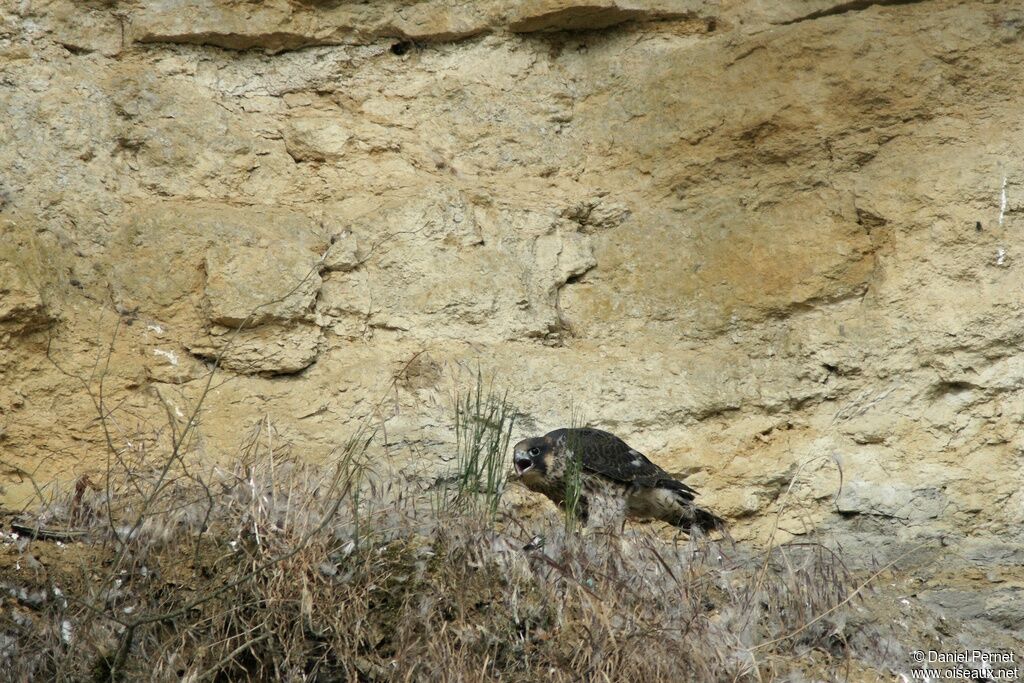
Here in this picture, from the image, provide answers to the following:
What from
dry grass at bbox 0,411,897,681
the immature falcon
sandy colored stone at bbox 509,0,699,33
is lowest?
the immature falcon

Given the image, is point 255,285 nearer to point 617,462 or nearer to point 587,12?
point 617,462

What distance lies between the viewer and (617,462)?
530 centimetres

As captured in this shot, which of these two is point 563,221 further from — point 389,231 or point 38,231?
point 38,231

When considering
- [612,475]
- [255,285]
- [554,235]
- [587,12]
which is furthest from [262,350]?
[587,12]

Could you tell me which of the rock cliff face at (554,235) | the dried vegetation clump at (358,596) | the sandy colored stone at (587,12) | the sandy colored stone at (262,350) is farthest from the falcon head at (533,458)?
the sandy colored stone at (587,12)

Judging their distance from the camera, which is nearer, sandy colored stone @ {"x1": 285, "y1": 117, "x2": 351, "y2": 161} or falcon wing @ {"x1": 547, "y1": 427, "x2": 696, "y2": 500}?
falcon wing @ {"x1": 547, "y1": 427, "x2": 696, "y2": 500}

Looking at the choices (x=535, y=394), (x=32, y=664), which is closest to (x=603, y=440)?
(x=535, y=394)

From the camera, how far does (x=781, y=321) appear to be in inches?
226

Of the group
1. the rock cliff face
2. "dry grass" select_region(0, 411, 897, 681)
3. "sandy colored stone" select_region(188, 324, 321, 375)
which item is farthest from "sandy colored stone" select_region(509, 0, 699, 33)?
"dry grass" select_region(0, 411, 897, 681)

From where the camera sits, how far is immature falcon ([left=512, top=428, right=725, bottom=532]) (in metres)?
5.23

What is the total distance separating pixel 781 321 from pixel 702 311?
0.35 metres

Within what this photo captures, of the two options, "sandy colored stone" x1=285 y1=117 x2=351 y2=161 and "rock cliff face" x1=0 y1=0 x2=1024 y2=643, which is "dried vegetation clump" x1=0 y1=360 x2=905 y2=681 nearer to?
"rock cliff face" x1=0 y1=0 x2=1024 y2=643

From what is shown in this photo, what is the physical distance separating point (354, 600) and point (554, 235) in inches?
94.2

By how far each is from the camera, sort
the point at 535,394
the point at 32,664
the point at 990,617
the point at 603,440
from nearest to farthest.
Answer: the point at 32,664 → the point at 990,617 → the point at 603,440 → the point at 535,394
